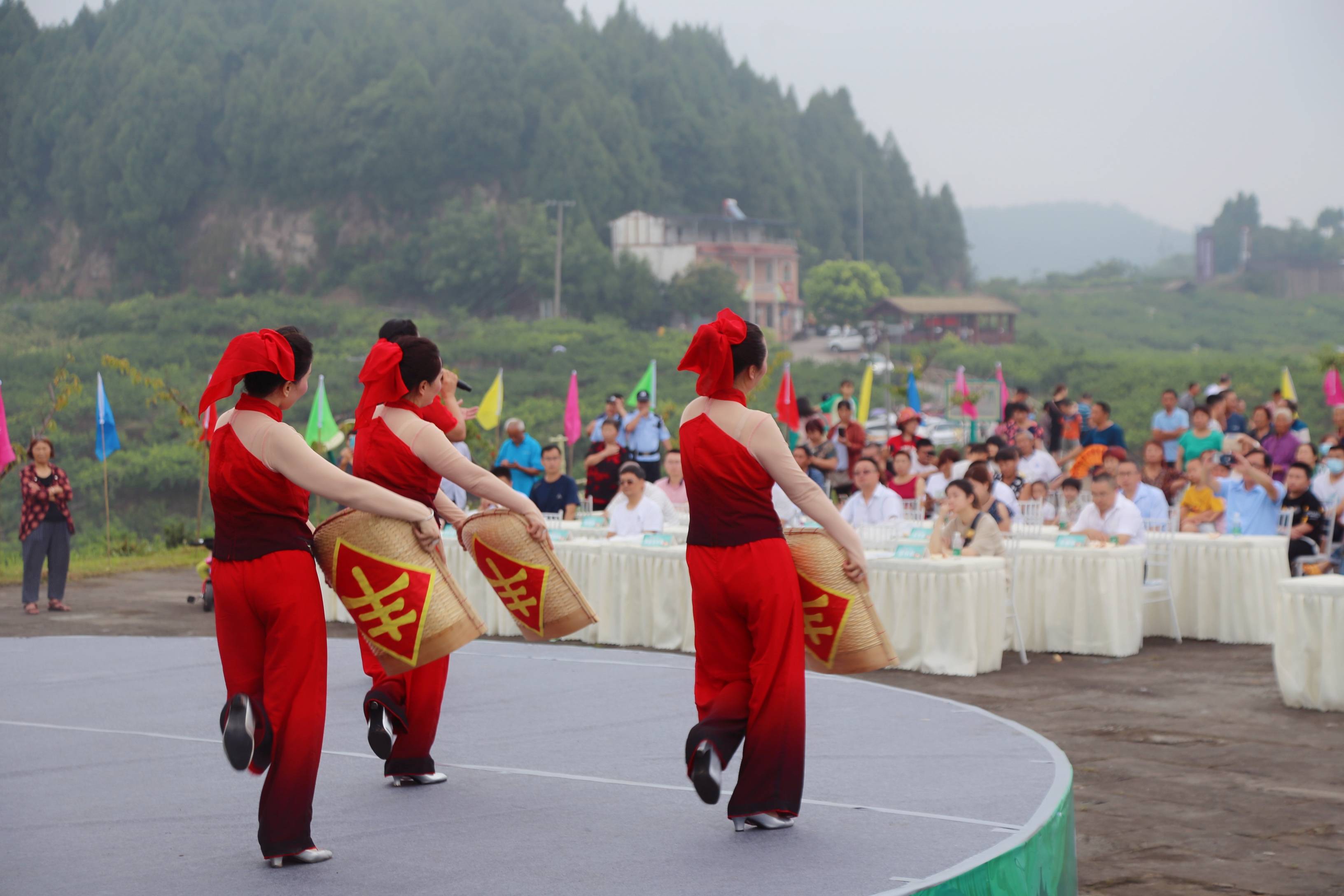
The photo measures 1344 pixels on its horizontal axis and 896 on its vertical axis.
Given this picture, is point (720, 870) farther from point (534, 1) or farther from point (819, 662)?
point (534, 1)

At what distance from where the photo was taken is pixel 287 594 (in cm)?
341

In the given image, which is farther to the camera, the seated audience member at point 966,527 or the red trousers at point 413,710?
the seated audience member at point 966,527

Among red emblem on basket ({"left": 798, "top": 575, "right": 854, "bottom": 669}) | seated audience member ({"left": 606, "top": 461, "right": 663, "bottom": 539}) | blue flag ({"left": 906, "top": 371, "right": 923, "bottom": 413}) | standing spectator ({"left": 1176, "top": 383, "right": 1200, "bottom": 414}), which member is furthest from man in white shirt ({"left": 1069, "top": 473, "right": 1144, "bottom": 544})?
blue flag ({"left": 906, "top": 371, "right": 923, "bottom": 413})

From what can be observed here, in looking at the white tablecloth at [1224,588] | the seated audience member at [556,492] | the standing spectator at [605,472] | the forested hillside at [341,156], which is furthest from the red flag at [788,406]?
the forested hillside at [341,156]

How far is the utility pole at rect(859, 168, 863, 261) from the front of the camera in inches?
3219

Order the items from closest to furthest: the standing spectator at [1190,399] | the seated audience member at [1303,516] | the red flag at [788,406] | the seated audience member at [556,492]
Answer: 1. the seated audience member at [1303,516]
2. the seated audience member at [556,492]
3. the standing spectator at [1190,399]
4. the red flag at [788,406]

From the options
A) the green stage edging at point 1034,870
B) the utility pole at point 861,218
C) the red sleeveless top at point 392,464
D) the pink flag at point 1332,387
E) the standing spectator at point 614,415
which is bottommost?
the green stage edging at point 1034,870

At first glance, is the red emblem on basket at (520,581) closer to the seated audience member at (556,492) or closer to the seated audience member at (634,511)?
the seated audience member at (634,511)

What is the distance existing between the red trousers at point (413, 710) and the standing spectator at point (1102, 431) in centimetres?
944

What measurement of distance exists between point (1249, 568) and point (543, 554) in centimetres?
613

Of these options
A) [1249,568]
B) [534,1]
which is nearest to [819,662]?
[1249,568]

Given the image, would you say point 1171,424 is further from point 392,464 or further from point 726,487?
point 392,464

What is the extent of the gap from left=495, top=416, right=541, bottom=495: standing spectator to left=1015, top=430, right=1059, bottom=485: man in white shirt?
4254mm

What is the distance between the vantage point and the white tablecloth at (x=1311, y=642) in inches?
260
